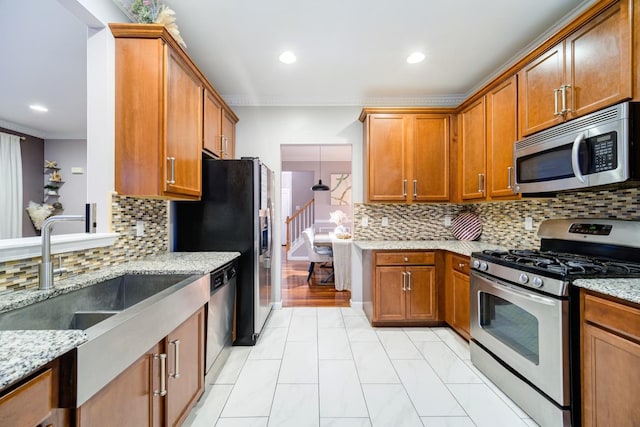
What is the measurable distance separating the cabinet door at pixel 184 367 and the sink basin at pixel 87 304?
11.7 inches

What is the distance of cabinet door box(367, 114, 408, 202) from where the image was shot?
3.14 metres

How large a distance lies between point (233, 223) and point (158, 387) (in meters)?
1.43

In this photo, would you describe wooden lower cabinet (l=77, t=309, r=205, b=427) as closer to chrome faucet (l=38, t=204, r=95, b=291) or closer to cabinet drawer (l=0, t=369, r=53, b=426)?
cabinet drawer (l=0, t=369, r=53, b=426)

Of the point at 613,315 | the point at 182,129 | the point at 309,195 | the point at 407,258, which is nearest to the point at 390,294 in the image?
the point at 407,258

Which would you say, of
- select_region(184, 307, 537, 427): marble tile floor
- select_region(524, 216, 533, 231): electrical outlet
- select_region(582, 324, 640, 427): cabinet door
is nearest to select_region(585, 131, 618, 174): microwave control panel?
select_region(582, 324, 640, 427): cabinet door

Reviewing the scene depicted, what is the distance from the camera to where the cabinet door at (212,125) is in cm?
247

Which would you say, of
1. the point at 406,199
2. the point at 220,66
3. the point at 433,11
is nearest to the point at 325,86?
the point at 220,66

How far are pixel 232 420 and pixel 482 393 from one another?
160 cm

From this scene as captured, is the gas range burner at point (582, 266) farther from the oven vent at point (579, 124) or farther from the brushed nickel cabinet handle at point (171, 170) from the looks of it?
the brushed nickel cabinet handle at point (171, 170)

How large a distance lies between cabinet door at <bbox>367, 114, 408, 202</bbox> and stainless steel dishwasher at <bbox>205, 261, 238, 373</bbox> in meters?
1.75

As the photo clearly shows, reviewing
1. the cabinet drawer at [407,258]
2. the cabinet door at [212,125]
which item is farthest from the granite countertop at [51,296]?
the cabinet drawer at [407,258]

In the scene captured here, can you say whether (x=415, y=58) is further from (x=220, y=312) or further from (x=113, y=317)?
(x=113, y=317)

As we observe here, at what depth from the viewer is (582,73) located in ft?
5.60

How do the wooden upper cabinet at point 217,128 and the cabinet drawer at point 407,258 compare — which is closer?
the wooden upper cabinet at point 217,128
